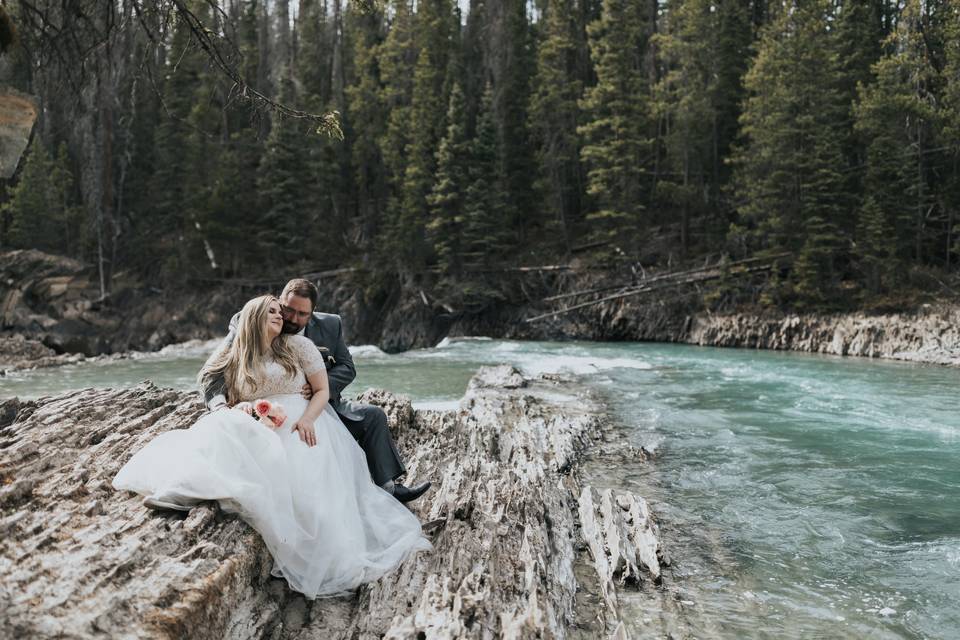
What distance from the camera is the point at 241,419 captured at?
3.71 m

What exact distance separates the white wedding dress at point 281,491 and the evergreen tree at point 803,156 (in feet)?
70.2

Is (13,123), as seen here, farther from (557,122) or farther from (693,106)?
(557,122)

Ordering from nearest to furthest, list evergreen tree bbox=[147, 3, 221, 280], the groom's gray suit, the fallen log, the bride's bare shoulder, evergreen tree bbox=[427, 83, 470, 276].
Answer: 1. the bride's bare shoulder
2. the groom's gray suit
3. the fallen log
4. evergreen tree bbox=[427, 83, 470, 276]
5. evergreen tree bbox=[147, 3, 221, 280]

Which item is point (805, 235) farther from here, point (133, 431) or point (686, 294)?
point (133, 431)

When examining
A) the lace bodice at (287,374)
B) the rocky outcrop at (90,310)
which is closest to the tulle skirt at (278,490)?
the lace bodice at (287,374)

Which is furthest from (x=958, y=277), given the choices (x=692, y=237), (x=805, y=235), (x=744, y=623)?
(x=744, y=623)

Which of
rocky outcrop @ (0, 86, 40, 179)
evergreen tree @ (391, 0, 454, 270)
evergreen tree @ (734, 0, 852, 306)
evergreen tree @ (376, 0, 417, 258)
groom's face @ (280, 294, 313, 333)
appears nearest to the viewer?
rocky outcrop @ (0, 86, 40, 179)

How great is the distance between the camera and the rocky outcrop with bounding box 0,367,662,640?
271cm

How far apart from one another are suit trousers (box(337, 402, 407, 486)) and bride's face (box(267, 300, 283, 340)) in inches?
34.9

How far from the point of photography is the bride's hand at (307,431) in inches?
156

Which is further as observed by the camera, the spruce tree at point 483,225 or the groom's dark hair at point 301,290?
the spruce tree at point 483,225

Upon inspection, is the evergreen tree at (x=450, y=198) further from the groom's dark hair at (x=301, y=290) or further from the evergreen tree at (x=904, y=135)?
the groom's dark hair at (x=301, y=290)

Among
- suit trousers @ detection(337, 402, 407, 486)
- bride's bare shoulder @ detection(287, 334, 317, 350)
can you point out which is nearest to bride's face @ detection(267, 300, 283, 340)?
bride's bare shoulder @ detection(287, 334, 317, 350)

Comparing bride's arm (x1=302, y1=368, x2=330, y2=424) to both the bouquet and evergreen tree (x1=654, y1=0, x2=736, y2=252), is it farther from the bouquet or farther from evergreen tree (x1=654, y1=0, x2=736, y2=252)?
evergreen tree (x1=654, y1=0, x2=736, y2=252)
